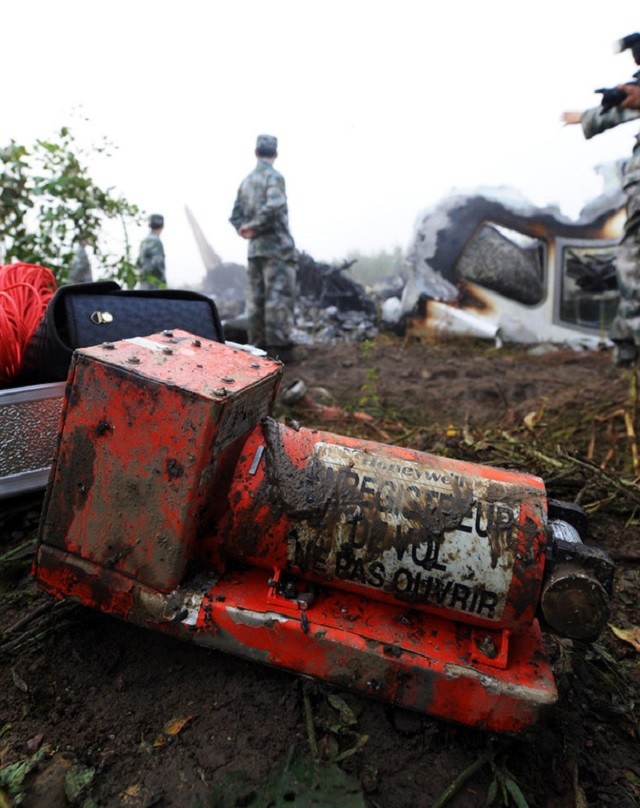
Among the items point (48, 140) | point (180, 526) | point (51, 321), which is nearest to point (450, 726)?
point (180, 526)

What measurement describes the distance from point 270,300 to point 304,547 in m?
4.91

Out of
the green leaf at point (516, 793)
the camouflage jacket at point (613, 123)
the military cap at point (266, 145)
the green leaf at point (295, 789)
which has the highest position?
the military cap at point (266, 145)

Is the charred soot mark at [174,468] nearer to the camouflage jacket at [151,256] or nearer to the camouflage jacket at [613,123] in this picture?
the camouflage jacket at [613,123]

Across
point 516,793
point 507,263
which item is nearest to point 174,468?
point 516,793

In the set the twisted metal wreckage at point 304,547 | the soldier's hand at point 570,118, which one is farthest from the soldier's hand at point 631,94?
the twisted metal wreckage at point 304,547

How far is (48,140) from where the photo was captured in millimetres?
4629

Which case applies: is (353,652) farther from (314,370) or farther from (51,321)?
(314,370)

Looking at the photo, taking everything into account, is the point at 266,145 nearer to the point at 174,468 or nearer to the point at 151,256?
the point at 151,256

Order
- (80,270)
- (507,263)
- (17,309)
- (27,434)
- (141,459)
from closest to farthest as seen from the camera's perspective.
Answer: (141,459) → (27,434) → (17,309) → (80,270) → (507,263)

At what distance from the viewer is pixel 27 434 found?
2.16 metres

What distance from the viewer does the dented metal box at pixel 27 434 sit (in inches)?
82.9

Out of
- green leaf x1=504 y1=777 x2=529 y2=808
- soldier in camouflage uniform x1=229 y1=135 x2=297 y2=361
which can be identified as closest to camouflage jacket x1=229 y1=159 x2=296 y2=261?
soldier in camouflage uniform x1=229 y1=135 x2=297 y2=361

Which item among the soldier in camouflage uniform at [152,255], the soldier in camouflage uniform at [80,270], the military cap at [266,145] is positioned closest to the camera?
the military cap at [266,145]

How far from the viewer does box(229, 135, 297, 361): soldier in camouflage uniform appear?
603cm
